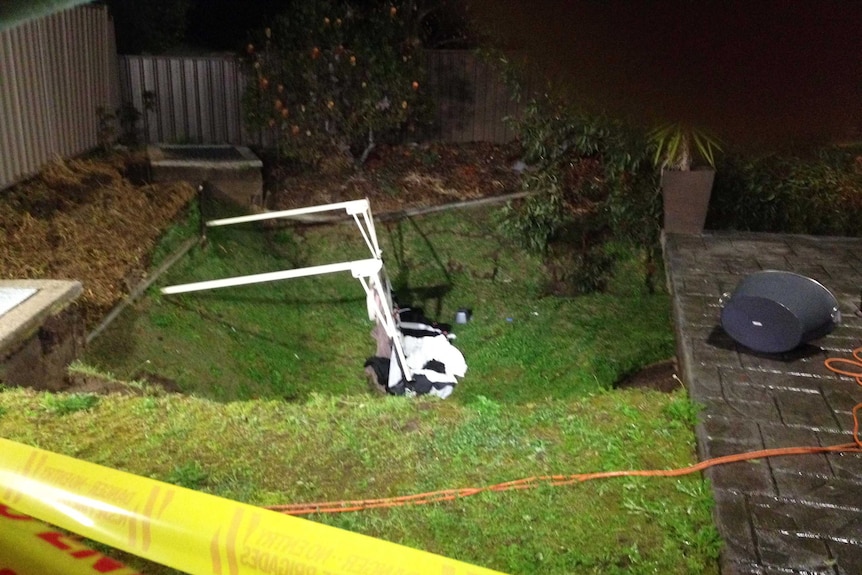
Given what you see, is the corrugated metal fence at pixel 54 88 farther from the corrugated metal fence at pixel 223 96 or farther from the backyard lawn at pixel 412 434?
the backyard lawn at pixel 412 434

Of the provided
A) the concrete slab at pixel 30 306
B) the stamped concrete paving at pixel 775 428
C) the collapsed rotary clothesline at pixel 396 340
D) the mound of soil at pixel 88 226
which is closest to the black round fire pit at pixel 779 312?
the stamped concrete paving at pixel 775 428

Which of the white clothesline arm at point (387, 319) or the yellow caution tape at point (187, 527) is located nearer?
the yellow caution tape at point (187, 527)

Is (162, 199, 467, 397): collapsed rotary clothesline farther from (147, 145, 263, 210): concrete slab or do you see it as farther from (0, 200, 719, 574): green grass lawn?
(147, 145, 263, 210): concrete slab

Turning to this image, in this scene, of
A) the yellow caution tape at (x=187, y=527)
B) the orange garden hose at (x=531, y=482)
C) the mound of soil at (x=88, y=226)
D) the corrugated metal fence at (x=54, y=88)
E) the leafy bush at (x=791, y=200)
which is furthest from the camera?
the leafy bush at (x=791, y=200)

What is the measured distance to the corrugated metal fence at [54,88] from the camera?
17.8 ft

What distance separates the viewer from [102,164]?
6.32 meters

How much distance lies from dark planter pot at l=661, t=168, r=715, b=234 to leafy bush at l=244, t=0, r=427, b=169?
276 centimetres

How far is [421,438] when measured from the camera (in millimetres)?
2857

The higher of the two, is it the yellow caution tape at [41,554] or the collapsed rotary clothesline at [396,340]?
the yellow caution tape at [41,554]

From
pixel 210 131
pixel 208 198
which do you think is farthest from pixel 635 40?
pixel 210 131

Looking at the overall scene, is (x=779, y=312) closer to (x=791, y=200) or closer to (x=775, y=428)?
(x=775, y=428)

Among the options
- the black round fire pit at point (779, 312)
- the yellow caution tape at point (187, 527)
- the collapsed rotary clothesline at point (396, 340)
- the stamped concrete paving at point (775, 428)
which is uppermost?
the yellow caution tape at point (187, 527)

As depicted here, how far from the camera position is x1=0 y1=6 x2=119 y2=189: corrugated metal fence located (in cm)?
Answer: 543

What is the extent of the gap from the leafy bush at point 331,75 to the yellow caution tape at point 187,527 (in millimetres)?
5533
